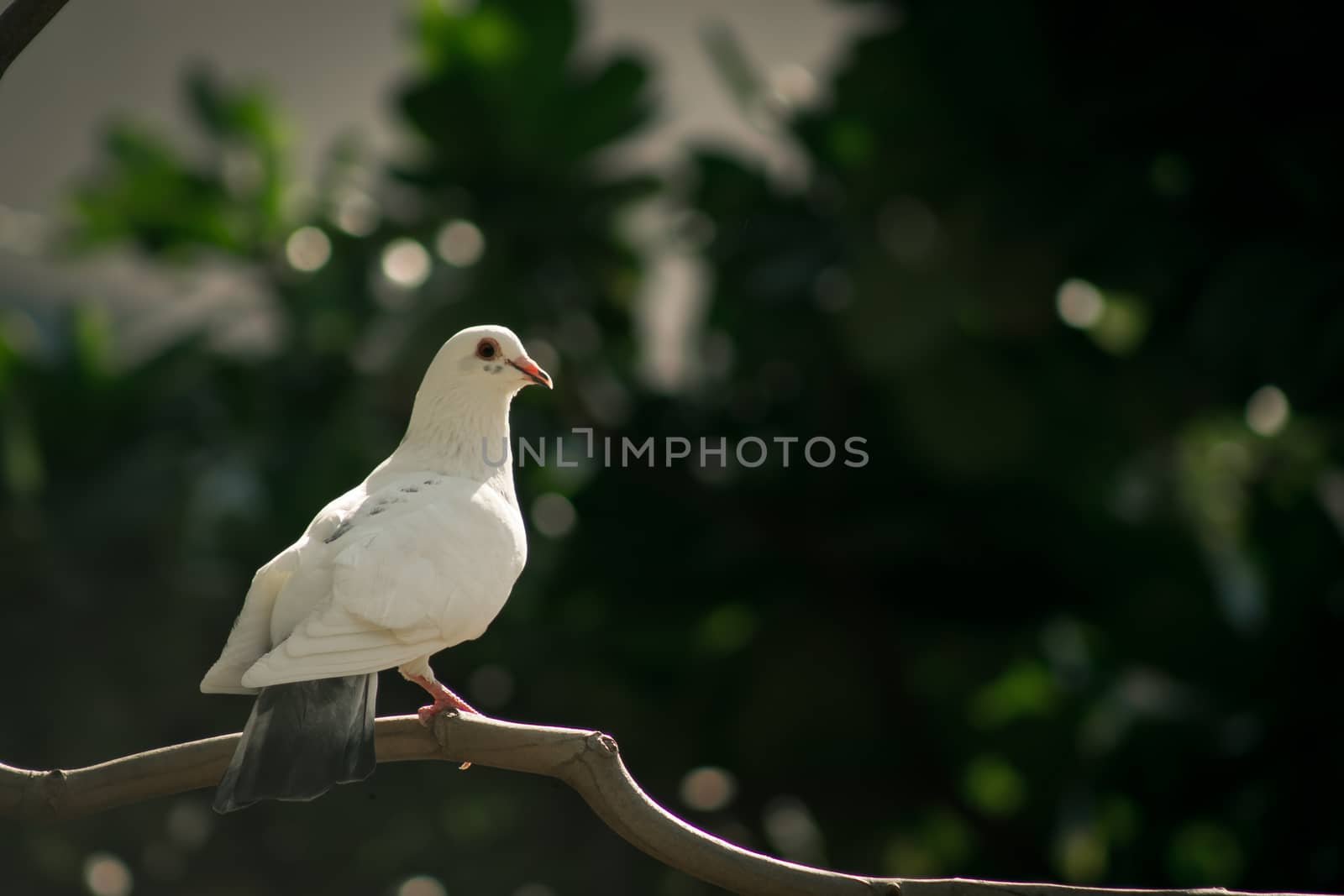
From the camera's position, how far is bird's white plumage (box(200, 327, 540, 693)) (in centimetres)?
88

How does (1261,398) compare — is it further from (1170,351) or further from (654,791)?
(654,791)

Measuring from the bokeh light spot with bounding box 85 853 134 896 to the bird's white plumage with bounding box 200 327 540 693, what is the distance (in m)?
3.10

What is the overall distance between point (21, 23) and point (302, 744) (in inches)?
21.6

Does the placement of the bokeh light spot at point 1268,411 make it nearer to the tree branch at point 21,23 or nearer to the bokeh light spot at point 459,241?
the bokeh light spot at point 459,241

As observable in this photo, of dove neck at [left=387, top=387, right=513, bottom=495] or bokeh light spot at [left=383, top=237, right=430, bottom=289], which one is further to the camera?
bokeh light spot at [left=383, top=237, right=430, bottom=289]

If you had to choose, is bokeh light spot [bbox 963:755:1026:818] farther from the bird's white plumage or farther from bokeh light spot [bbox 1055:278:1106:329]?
the bird's white plumage


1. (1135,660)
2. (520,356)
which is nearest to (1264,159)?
(1135,660)

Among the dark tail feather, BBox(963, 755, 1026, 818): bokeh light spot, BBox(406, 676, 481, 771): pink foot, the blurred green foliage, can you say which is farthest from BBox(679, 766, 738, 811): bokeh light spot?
the dark tail feather

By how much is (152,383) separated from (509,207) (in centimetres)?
112

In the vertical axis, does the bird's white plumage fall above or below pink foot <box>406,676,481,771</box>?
above

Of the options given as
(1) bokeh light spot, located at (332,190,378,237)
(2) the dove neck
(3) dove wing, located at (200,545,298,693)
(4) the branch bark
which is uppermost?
(1) bokeh light spot, located at (332,190,378,237)

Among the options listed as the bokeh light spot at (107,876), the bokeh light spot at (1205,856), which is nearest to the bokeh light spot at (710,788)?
the bokeh light spot at (1205,856)

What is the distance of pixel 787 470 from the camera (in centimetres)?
379

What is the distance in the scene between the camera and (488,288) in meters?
3.36
